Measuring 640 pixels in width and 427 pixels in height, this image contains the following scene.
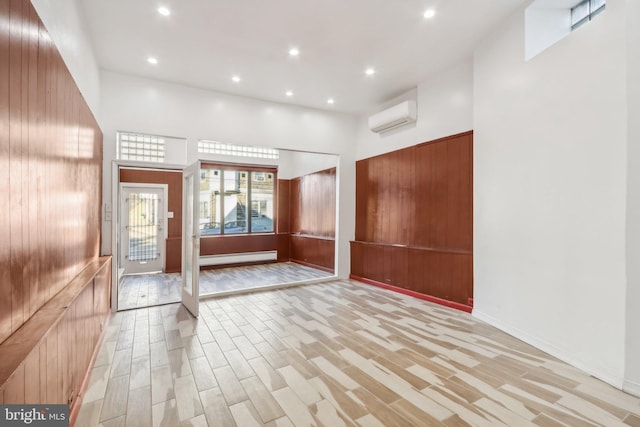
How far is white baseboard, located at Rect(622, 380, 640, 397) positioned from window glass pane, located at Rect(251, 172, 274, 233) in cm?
770

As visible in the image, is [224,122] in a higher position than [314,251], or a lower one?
higher

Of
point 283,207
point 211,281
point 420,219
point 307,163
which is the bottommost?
point 211,281

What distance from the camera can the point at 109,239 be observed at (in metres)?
4.21

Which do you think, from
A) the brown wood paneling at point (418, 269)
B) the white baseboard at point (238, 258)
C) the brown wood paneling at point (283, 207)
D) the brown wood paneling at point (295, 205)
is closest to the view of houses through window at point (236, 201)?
the brown wood paneling at point (283, 207)

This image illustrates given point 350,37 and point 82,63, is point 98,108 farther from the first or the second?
point 350,37

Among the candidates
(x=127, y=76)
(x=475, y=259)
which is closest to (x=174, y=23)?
(x=127, y=76)

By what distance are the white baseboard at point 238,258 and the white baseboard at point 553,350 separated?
571 centimetres

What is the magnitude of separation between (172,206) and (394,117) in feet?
18.3

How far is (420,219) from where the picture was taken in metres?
5.00

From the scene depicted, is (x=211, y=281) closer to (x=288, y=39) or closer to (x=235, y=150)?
(x=235, y=150)

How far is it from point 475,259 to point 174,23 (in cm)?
488

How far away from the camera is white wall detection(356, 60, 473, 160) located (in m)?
4.34

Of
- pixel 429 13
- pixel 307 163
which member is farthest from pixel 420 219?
pixel 307 163

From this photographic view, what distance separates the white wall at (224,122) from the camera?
4371mm
